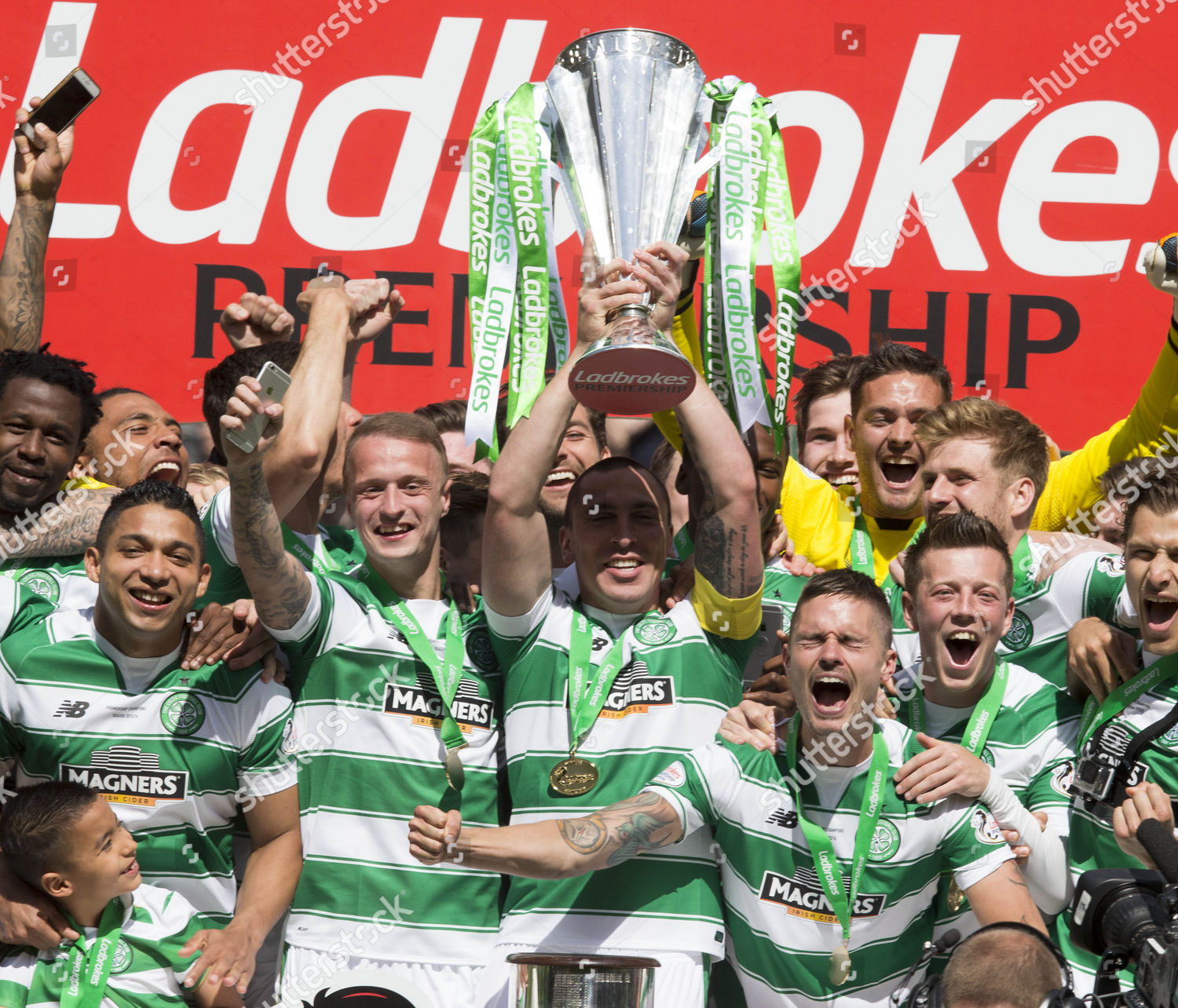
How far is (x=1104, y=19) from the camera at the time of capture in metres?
6.67

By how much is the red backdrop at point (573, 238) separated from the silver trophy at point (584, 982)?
4.12m

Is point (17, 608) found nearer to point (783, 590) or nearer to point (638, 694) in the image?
point (638, 694)

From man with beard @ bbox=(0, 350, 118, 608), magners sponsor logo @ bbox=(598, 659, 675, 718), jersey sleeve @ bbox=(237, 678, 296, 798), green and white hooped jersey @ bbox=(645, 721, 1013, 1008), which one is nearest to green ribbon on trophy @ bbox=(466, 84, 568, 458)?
magners sponsor logo @ bbox=(598, 659, 675, 718)

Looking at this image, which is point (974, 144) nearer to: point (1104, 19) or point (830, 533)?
A: point (1104, 19)

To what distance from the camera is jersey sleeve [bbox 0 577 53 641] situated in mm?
3529

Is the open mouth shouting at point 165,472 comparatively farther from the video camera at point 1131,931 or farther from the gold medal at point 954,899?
the video camera at point 1131,931

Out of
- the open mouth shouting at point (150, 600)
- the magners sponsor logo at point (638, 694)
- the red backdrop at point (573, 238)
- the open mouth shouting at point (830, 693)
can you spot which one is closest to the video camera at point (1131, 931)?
the open mouth shouting at point (830, 693)

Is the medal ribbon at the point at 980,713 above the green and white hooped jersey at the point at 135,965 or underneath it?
above

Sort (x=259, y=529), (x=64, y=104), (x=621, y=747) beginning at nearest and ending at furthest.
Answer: (x=259, y=529)
(x=621, y=747)
(x=64, y=104)

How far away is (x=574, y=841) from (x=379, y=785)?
1.99 feet

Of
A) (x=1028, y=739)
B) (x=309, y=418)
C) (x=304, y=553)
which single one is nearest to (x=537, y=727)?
(x=304, y=553)

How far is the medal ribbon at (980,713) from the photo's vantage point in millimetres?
3322

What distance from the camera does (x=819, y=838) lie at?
10.1 feet

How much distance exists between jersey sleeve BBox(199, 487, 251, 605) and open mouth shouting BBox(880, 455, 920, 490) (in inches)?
78.1
